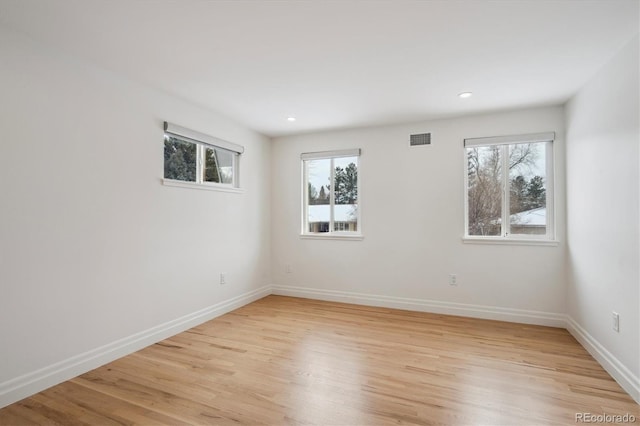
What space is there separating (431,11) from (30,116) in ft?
8.91

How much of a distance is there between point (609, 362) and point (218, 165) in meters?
4.17

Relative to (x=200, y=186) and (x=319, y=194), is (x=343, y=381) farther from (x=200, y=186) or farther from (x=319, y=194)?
(x=319, y=194)

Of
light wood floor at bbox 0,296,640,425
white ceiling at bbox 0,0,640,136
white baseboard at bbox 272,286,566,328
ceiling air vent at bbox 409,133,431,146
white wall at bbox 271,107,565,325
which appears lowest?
light wood floor at bbox 0,296,640,425

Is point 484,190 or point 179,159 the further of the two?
point 484,190

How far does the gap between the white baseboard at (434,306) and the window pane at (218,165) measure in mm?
1909

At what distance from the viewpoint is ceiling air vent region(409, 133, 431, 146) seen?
4211 mm

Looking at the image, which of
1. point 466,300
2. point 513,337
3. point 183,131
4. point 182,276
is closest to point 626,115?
point 513,337

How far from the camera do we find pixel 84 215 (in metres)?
2.60

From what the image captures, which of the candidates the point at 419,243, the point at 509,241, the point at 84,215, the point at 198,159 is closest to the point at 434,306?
the point at 419,243

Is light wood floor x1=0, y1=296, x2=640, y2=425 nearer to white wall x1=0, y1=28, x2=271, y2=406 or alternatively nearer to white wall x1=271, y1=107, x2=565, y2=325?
white wall x1=0, y1=28, x2=271, y2=406

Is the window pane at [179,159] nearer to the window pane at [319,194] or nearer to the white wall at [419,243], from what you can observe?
the white wall at [419,243]

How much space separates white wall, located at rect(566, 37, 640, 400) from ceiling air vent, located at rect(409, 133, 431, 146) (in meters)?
1.43

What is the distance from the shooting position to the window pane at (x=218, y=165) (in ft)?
13.0

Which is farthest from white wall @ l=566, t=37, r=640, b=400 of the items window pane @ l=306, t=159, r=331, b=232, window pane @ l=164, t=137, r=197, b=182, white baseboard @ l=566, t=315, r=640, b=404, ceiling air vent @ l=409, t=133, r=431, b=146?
window pane @ l=164, t=137, r=197, b=182
